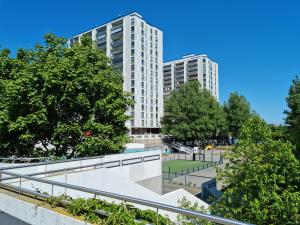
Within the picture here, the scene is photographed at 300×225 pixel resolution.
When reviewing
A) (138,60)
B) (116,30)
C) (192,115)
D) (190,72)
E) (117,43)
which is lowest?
(192,115)

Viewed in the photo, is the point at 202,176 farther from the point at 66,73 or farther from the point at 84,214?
the point at 84,214

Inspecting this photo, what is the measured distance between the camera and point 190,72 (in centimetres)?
11681

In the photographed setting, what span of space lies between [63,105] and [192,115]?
152 feet

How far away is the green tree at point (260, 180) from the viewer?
9.09 meters

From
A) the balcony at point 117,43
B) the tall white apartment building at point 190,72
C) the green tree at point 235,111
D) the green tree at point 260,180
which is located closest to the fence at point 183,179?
the green tree at point 260,180

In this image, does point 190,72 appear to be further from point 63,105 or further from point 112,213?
point 112,213

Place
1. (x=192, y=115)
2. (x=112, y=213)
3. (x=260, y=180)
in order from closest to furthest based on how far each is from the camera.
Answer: (x=112, y=213) < (x=260, y=180) < (x=192, y=115)

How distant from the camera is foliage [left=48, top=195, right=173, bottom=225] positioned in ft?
13.9

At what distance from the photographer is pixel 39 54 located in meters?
17.2

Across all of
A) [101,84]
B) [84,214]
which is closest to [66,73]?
[101,84]

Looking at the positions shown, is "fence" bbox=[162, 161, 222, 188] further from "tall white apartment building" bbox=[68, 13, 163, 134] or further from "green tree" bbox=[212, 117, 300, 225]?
"tall white apartment building" bbox=[68, 13, 163, 134]

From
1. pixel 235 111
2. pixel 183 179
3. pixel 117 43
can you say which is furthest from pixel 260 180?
pixel 117 43

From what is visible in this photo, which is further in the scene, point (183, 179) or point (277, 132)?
point (183, 179)

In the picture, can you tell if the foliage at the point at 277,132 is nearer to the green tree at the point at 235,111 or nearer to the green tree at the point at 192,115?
the green tree at the point at 192,115
